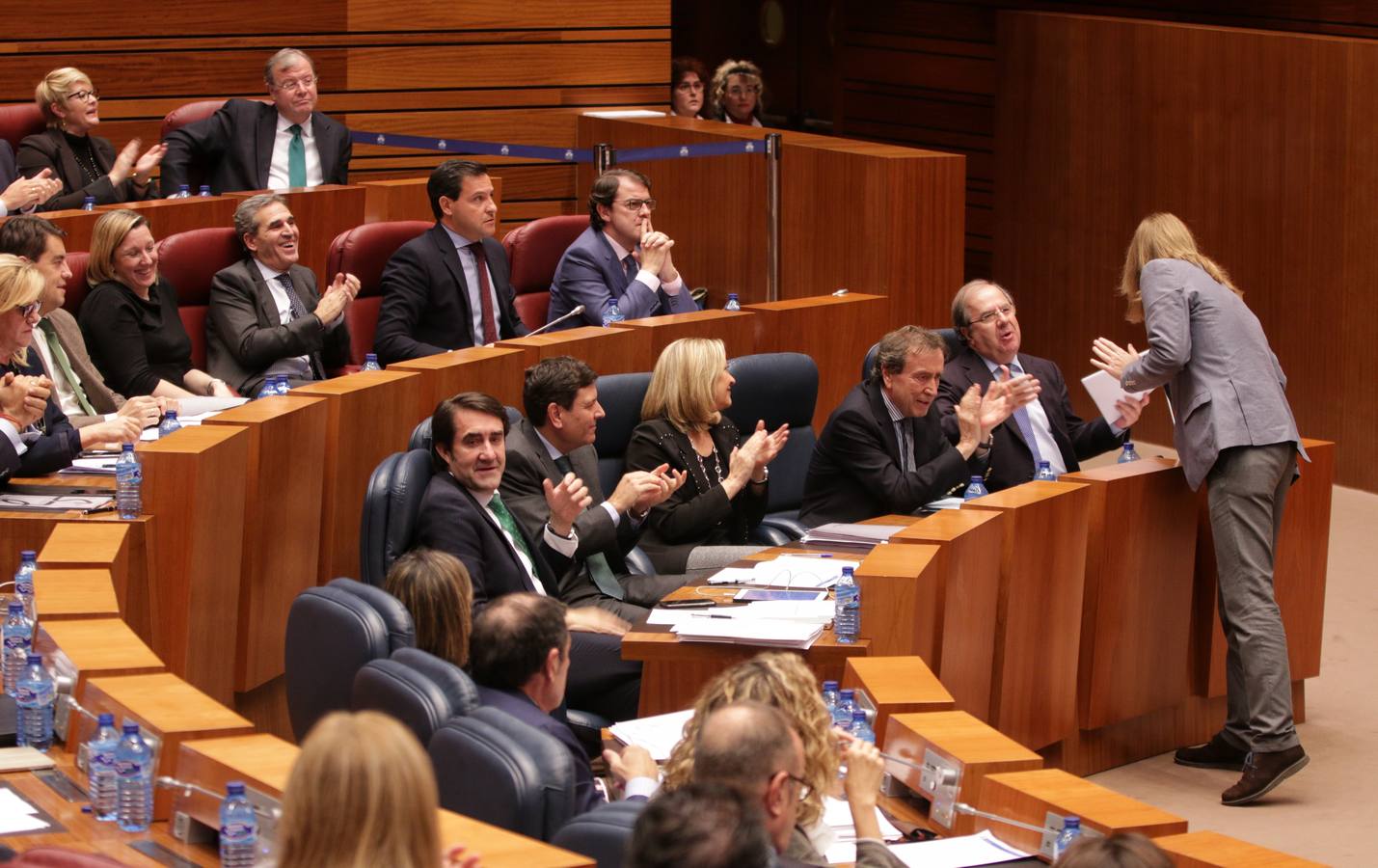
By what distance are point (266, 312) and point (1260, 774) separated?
3.21m

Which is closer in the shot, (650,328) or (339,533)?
(339,533)

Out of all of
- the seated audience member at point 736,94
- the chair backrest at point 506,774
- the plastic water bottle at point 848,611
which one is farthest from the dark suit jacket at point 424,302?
the seated audience member at point 736,94

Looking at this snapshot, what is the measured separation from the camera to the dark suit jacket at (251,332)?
18.7ft

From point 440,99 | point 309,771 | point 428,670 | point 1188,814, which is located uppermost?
point 440,99

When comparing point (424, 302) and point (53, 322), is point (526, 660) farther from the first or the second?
point (424, 302)

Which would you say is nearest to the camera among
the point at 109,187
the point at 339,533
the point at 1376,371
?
the point at 339,533

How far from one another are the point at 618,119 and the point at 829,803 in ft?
20.1

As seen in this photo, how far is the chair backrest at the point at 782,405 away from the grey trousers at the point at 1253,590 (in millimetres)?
1192

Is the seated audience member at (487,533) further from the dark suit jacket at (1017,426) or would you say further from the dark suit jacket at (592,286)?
the dark suit jacket at (592,286)

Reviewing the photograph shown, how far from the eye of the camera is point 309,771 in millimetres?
1896

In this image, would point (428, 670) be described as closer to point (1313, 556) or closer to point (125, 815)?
point (125, 815)

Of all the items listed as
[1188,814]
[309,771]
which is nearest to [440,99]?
[1188,814]

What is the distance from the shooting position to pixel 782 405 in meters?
5.47

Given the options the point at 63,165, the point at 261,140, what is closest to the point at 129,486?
the point at 63,165
